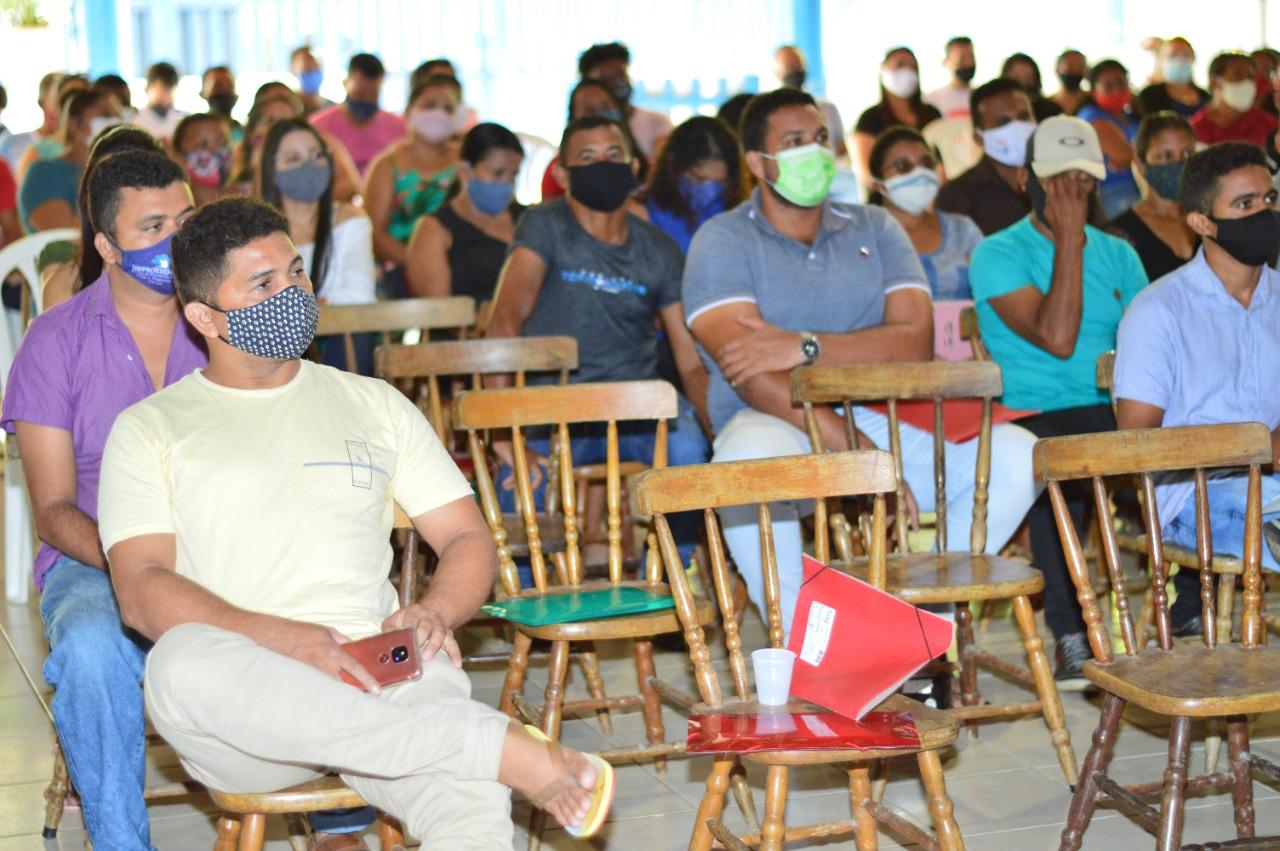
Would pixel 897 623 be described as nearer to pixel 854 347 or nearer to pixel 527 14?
pixel 854 347

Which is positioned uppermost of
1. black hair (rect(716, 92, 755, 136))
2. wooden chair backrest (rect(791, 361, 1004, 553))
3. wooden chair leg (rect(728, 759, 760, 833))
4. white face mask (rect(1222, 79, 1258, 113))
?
white face mask (rect(1222, 79, 1258, 113))

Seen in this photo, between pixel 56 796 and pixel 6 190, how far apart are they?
4.77m

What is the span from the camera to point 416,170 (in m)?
6.95

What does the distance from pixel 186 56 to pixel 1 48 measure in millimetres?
1245

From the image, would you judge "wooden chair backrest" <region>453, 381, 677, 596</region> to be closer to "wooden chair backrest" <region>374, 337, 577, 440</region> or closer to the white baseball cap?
"wooden chair backrest" <region>374, 337, 577, 440</region>

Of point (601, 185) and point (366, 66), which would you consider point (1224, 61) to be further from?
point (601, 185)

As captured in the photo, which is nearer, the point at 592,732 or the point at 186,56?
the point at 592,732

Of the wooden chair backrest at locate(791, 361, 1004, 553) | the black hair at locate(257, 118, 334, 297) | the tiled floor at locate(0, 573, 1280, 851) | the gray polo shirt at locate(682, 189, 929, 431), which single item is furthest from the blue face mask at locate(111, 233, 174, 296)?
the black hair at locate(257, 118, 334, 297)

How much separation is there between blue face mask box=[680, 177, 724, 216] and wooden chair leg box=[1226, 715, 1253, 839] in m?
2.94

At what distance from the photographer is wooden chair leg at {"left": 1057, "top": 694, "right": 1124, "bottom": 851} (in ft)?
9.36

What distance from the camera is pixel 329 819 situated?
9.27 feet

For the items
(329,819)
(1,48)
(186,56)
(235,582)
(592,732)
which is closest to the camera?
(235,582)

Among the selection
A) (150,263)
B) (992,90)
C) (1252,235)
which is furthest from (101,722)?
(992,90)

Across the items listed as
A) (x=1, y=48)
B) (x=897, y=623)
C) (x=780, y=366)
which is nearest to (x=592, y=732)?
(x=780, y=366)
